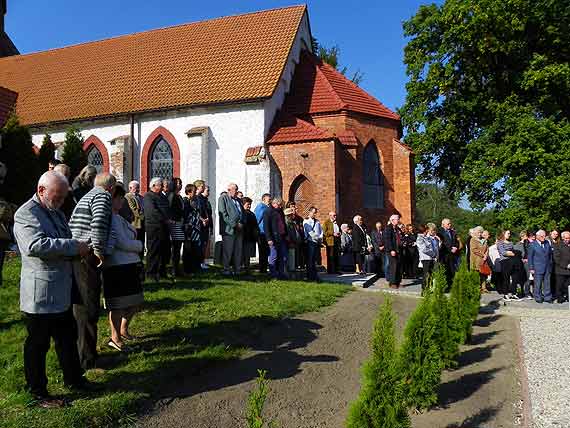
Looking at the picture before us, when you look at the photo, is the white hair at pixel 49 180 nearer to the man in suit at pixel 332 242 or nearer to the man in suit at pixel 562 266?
the man in suit at pixel 332 242

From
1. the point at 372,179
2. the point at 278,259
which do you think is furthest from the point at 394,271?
the point at 372,179

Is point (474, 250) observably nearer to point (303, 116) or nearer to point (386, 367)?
point (303, 116)

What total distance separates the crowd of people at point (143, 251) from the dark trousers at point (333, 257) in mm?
60

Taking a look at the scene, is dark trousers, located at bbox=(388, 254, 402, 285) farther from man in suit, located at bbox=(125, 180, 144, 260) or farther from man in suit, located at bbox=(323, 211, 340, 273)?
man in suit, located at bbox=(125, 180, 144, 260)

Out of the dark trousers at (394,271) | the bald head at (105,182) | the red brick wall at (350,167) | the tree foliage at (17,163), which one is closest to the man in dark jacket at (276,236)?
the dark trousers at (394,271)

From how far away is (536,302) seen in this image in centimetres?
1282

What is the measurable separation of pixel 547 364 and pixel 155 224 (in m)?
6.36

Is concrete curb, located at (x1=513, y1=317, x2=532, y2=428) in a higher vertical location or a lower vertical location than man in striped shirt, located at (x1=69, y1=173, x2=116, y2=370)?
lower

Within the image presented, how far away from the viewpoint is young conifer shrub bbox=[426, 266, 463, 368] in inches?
231

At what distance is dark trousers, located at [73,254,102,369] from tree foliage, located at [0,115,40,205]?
12.5m

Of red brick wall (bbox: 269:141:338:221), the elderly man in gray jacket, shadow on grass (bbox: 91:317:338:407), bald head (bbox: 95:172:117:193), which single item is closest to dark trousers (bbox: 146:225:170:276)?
shadow on grass (bbox: 91:317:338:407)

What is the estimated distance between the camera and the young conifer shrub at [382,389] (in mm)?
3545

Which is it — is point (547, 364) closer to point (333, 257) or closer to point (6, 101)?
point (333, 257)

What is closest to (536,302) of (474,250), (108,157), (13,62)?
(474,250)
